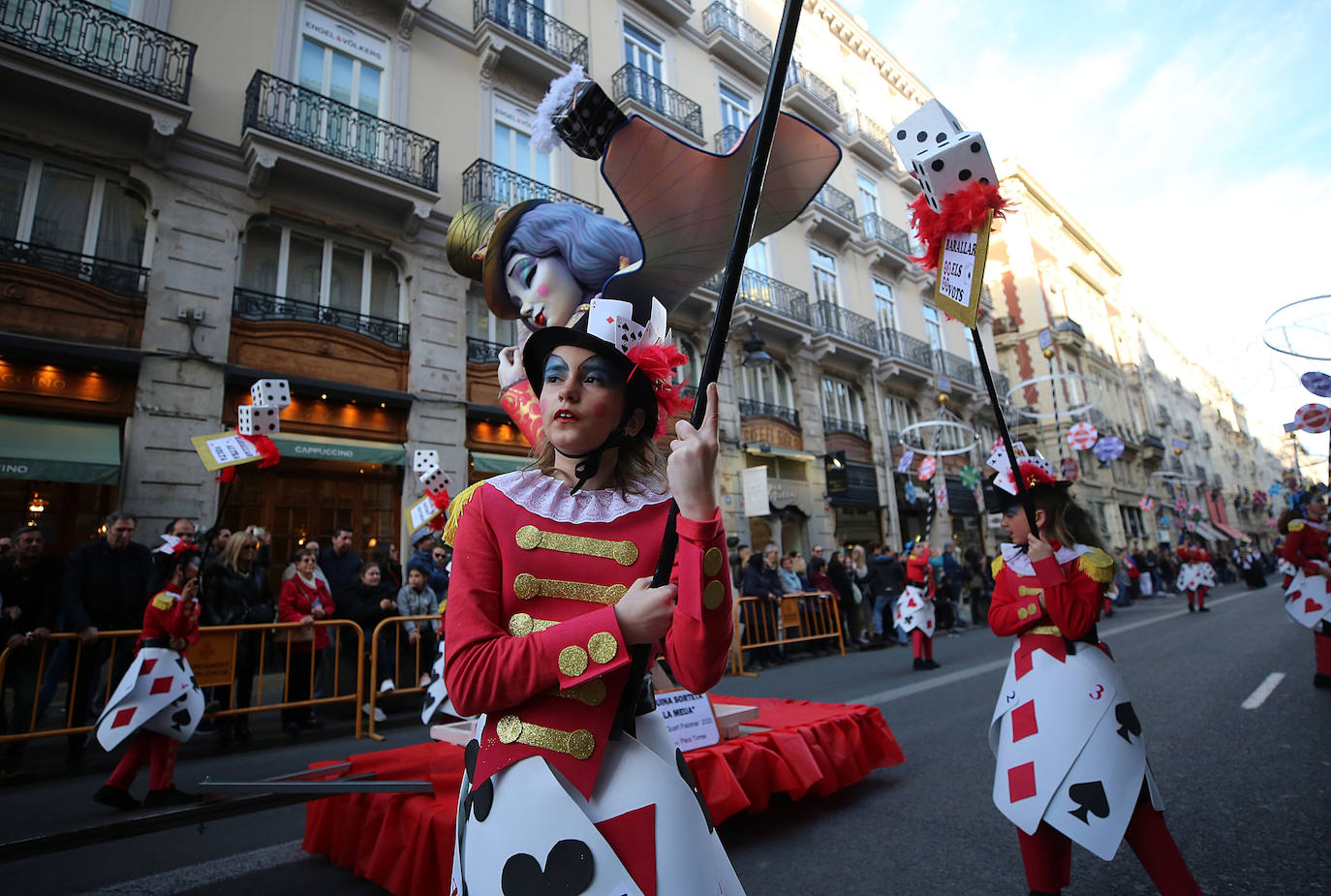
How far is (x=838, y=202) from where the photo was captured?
21750mm

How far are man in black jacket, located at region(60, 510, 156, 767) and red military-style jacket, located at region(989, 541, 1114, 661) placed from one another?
659 centimetres

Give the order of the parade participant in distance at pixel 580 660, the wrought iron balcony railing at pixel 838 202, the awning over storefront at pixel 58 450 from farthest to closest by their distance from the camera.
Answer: the wrought iron balcony railing at pixel 838 202 → the awning over storefront at pixel 58 450 → the parade participant in distance at pixel 580 660

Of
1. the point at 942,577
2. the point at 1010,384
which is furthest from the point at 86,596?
the point at 1010,384

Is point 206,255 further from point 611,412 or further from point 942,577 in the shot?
point 942,577

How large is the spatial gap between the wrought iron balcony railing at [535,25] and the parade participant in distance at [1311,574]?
14291 mm

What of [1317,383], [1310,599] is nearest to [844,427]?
[1317,383]

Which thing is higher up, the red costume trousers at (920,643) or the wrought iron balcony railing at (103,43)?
the wrought iron balcony railing at (103,43)

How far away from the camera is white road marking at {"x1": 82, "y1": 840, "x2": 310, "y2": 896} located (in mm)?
3037

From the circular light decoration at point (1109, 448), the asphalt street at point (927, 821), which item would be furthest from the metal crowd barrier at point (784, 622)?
the circular light decoration at point (1109, 448)

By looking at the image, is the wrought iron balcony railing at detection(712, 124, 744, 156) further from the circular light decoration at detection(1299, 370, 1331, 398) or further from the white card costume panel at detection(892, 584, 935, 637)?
the circular light decoration at detection(1299, 370, 1331, 398)

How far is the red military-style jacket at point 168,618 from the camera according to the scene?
14.4 feet

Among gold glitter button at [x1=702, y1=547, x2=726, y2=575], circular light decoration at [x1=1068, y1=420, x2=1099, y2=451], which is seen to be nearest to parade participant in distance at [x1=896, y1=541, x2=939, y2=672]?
circular light decoration at [x1=1068, y1=420, x2=1099, y2=451]

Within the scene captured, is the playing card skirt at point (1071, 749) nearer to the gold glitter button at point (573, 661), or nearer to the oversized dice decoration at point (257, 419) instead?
the gold glitter button at point (573, 661)

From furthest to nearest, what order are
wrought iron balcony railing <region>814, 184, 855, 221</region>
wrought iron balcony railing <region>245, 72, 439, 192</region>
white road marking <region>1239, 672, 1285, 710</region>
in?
wrought iron balcony railing <region>814, 184, 855, 221</region>, wrought iron balcony railing <region>245, 72, 439, 192</region>, white road marking <region>1239, 672, 1285, 710</region>
